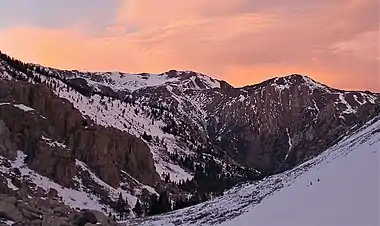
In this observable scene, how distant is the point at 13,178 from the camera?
103062mm

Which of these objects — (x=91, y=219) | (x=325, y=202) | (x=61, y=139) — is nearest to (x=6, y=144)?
(x=61, y=139)

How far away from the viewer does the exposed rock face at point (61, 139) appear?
121 metres

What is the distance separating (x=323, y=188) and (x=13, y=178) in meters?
83.3

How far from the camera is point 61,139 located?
454 ft

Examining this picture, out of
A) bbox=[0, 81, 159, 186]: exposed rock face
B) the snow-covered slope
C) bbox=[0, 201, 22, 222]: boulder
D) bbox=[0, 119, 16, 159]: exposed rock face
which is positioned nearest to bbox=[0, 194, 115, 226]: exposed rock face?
bbox=[0, 201, 22, 222]: boulder

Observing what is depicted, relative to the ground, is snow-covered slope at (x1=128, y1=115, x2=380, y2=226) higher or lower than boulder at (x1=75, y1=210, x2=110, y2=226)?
lower

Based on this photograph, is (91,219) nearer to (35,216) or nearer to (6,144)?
(35,216)

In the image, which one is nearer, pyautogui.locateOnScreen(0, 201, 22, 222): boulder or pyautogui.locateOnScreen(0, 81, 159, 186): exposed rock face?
pyautogui.locateOnScreen(0, 201, 22, 222): boulder

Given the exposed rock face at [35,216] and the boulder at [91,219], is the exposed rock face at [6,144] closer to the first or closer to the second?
the exposed rock face at [35,216]

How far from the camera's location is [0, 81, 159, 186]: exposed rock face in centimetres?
12138

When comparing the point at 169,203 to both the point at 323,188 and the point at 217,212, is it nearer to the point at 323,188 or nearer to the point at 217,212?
the point at 217,212

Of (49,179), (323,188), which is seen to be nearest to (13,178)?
(49,179)

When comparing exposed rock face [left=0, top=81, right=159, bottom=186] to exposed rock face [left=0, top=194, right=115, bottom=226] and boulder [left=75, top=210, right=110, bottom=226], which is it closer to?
exposed rock face [left=0, top=194, right=115, bottom=226]

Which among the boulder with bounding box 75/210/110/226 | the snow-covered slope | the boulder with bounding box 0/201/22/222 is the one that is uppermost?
the boulder with bounding box 0/201/22/222
